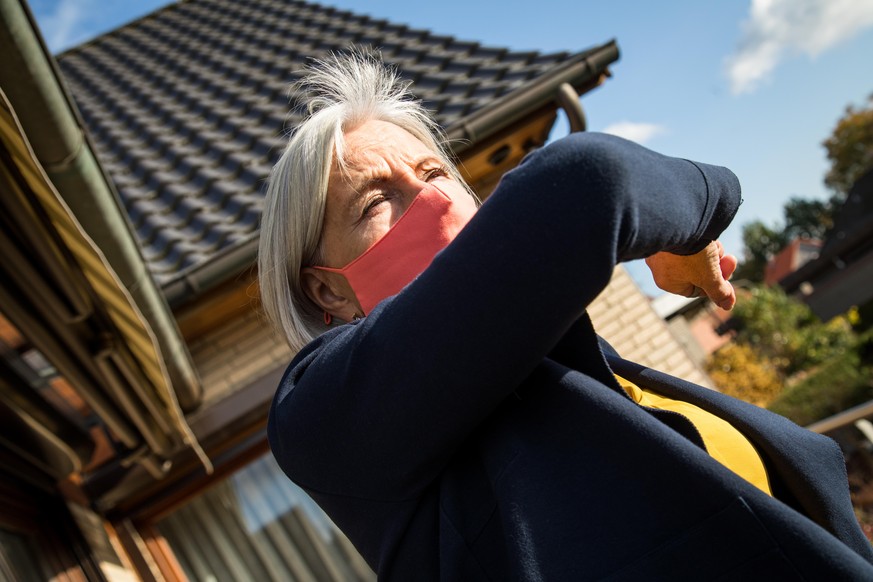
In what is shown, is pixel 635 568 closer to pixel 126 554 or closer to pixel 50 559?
pixel 50 559

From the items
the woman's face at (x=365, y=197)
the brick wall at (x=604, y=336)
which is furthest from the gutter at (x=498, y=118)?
the woman's face at (x=365, y=197)

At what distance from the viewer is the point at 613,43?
4707mm

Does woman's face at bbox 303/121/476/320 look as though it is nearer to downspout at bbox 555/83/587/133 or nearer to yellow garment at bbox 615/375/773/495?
yellow garment at bbox 615/375/773/495

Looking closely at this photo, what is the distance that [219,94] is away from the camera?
6508mm

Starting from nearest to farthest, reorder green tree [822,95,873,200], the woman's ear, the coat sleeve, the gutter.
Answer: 1. the coat sleeve
2. the woman's ear
3. the gutter
4. green tree [822,95,873,200]

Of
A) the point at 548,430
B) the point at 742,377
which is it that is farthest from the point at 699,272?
the point at 742,377

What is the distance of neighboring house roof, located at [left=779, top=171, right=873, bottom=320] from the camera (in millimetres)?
27984

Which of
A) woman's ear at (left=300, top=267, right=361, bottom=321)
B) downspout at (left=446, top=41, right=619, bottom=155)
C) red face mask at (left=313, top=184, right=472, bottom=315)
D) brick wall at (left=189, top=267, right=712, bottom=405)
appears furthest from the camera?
brick wall at (left=189, top=267, right=712, bottom=405)

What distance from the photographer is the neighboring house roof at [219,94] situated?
15.5ft

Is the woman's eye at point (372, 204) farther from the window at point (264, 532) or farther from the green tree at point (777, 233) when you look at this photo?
the green tree at point (777, 233)

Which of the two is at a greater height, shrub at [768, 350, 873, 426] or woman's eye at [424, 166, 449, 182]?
woman's eye at [424, 166, 449, 182]

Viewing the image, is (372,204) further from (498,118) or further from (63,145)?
(498,118)

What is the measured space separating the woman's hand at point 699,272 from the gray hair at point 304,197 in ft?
1.60

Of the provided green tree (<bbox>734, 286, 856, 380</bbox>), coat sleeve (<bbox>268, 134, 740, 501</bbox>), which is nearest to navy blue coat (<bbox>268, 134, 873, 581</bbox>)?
coat sleeve (<bbox>268, 134, 740, 501</bbox>)
